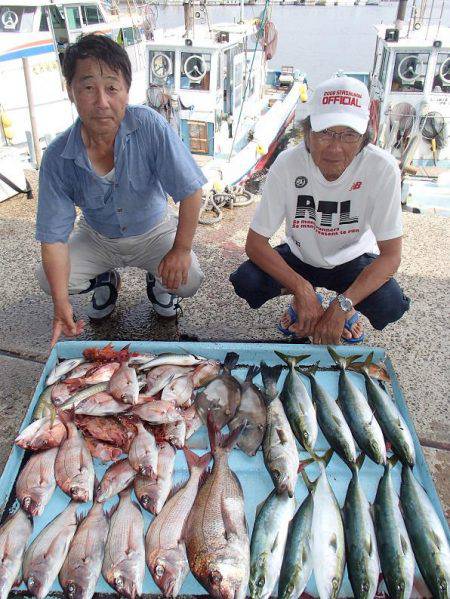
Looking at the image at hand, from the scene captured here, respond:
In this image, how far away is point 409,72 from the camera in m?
9.23

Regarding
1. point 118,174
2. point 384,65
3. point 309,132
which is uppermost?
point 309,132

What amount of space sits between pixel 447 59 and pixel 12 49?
9.62 m

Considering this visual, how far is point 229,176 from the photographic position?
818 cm

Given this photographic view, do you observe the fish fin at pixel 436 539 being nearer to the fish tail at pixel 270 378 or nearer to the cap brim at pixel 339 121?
the fish tail at pixel 270 378

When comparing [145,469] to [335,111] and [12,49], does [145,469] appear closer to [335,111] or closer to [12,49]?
[335,111]

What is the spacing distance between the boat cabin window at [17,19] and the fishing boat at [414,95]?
8183mm

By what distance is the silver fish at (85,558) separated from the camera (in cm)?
154

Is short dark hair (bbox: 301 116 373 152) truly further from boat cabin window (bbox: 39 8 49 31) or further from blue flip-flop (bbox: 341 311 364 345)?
boat cabin window (bbox: 39 8 49 31)

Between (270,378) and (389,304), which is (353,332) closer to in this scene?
(389,304)

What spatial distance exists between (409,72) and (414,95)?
1.48ft

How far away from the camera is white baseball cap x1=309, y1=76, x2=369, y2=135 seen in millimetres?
2201

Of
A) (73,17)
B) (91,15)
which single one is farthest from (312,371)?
(91,15)

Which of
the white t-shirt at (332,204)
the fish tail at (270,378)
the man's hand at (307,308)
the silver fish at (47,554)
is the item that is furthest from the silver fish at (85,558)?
the white t-shirt at (332,204)

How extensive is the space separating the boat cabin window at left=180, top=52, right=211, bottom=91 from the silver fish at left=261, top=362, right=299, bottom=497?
8.21 metres
